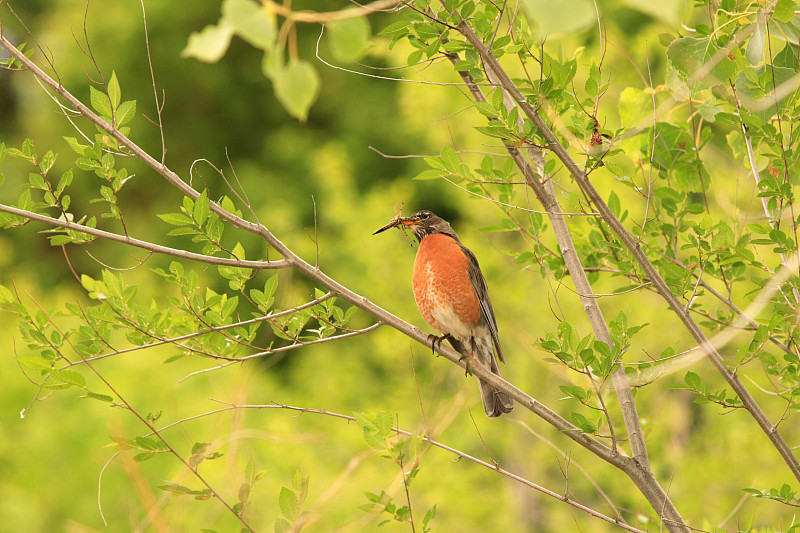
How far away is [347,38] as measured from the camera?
92 centimetres

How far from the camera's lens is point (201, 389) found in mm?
8906

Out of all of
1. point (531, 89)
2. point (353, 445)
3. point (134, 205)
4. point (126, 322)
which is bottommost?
point (134, 205)

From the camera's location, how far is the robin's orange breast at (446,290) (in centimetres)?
383

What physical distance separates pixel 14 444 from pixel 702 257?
314 inches

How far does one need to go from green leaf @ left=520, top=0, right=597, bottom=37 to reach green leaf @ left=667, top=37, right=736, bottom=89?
132 centimetres

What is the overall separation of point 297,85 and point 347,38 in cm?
10

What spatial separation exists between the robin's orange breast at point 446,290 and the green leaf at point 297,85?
3.00 meters

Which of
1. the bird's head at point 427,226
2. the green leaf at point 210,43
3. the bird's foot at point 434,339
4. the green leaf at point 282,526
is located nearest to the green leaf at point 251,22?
the green leaf at point 210,43

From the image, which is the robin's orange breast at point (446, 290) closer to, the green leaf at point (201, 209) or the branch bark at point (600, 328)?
the branch bark at point (600, 328)

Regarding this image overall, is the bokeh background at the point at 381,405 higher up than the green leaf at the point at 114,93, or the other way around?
the green leaf at the point at 114,93

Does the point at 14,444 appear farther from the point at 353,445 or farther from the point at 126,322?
the point at 126,322

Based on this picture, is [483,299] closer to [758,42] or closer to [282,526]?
[282,526]

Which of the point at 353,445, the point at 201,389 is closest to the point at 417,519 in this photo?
the point at 353,445

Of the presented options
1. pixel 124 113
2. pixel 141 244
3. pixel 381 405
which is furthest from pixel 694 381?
pixel 381 405
